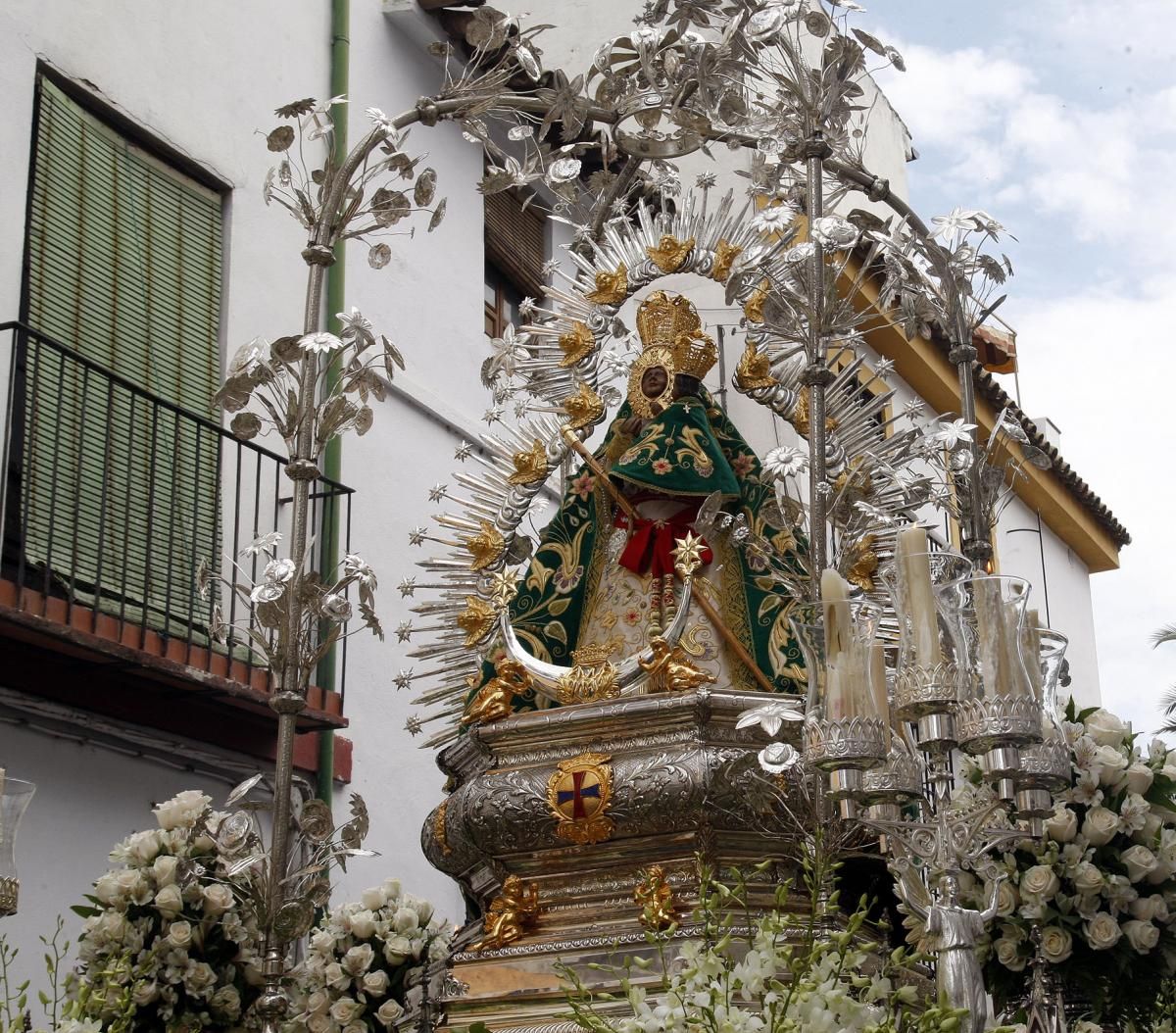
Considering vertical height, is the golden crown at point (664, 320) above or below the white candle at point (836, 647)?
above

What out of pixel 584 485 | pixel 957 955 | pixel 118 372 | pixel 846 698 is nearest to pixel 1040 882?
pixel 957 955

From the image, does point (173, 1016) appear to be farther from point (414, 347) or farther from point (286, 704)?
point (414, 347)

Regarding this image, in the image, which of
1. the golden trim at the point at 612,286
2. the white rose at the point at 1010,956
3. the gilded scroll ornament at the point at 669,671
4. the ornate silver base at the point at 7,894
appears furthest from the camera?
the golden trim at the point at 612,286

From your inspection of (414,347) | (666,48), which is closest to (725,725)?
(666,48)

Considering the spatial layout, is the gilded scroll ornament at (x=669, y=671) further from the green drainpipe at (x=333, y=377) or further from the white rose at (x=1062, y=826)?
the green drainpipe at (x=333, y=377)

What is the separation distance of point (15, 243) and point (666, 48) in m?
2.40

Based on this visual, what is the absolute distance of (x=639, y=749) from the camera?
4.28 meters

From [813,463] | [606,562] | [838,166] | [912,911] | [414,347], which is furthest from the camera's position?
[414,347]

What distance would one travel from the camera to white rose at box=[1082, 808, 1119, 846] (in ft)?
12.9

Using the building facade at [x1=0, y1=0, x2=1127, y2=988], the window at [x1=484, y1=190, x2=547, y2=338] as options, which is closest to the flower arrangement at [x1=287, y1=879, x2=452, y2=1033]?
the building facade at [x1=0, y1=0, x2=1127, y2=988]

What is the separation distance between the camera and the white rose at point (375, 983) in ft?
15.2

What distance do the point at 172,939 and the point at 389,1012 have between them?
610 mm

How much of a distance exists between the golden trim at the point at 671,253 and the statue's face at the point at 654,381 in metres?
0.29

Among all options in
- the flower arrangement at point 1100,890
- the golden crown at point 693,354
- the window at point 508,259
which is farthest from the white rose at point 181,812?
the window at point 508,259
